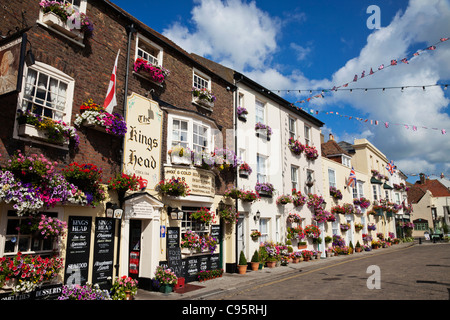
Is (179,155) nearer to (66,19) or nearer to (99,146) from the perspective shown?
(99,146)

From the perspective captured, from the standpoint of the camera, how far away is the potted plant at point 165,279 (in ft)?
34.8

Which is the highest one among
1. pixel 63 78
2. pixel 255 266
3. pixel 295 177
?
pixel 63 78

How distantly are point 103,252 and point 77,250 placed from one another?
88 cm

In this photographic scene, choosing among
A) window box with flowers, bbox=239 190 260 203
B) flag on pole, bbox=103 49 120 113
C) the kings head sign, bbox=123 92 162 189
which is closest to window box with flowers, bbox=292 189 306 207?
window box with flowers, bbox=239 190 260 203

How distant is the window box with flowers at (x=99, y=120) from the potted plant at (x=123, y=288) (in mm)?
4209

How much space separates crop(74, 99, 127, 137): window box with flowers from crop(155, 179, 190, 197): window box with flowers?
2.61m

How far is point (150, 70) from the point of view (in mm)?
11633

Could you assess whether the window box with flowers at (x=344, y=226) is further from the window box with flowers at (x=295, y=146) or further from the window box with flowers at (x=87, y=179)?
the window box with flowers at (x=87, y=179)

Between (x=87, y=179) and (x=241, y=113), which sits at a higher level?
(x=241, y=113)

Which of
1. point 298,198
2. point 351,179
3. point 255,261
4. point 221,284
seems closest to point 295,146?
point 298,198

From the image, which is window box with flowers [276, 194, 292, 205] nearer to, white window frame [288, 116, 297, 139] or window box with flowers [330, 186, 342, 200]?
white window frame [288, 116, 297, 139]

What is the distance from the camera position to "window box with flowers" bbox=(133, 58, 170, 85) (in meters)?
Result: 11.5

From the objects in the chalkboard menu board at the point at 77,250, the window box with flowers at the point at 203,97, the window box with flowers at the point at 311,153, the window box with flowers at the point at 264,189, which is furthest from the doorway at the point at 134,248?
the window box with flowers at the point at 311,153
